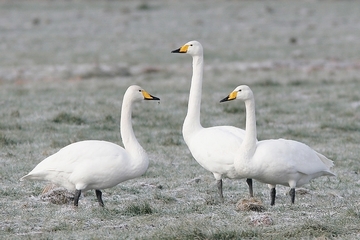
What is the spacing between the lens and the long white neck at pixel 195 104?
935 cm

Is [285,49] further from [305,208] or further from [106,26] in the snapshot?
[305,208]

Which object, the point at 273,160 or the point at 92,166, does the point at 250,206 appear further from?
the point at 92,166

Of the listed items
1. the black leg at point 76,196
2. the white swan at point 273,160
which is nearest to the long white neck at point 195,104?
the white swan at point 273,160

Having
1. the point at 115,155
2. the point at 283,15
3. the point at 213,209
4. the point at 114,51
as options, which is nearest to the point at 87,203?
the point at 115,155

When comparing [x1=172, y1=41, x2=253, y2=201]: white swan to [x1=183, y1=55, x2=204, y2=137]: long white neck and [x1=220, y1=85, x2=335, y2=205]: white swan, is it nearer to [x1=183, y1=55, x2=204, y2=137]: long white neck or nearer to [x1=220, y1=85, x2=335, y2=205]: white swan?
[x1=183, y1=55, x2=204, y2=137]: long white neck

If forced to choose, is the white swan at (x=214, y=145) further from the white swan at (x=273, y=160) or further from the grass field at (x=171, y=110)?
the grass field at (x=171, y=110)

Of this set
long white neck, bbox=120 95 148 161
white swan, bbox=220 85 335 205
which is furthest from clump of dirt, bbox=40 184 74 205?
white swan, bbox=220 85 335 205

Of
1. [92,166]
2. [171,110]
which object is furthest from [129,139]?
[171,110]

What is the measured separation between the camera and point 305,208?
301 inches

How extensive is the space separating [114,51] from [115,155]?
826 inches

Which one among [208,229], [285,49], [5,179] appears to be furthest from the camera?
[285,49]

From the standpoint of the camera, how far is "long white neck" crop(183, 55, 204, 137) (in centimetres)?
935

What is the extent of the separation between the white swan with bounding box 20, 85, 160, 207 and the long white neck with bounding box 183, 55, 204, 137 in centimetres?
128

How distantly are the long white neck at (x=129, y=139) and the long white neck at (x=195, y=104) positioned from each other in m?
1.05
